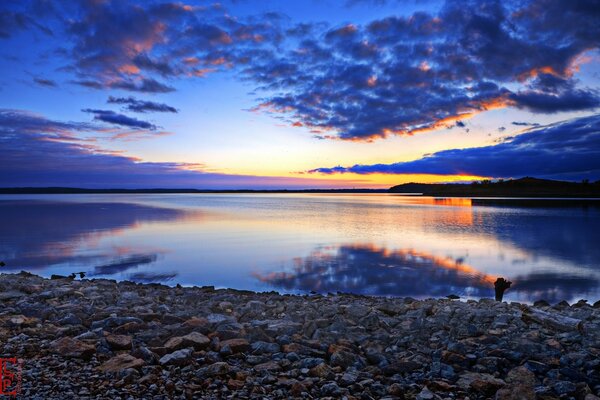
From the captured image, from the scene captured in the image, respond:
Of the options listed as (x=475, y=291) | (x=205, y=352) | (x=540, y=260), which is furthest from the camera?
(x=540, y=260)

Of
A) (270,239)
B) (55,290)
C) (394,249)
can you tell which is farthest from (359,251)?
(55,290)

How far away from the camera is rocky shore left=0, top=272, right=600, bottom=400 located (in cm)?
473

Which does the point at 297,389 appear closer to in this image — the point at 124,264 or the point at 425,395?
the point at 425,395

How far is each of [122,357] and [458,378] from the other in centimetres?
447

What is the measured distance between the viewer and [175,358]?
211 inches

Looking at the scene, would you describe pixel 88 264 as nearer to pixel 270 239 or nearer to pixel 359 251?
pixel 270 239

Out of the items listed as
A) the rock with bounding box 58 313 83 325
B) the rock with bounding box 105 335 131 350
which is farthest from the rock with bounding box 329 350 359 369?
the rock with bounding box 58 313 83 325

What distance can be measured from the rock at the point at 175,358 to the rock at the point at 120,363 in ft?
0.88

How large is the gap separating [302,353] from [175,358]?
1.79 m

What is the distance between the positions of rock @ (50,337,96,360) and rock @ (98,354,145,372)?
527mm

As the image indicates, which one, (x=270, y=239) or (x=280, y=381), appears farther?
(x=270, y=239)

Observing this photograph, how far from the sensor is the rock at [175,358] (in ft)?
17.4

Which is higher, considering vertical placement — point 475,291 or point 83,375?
point 83,375

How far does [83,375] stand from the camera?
4949 millimetres
